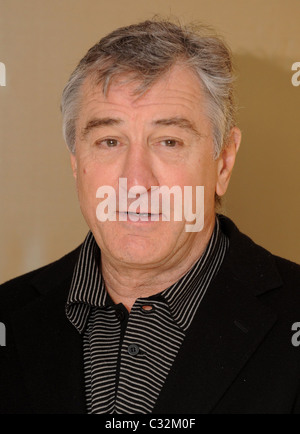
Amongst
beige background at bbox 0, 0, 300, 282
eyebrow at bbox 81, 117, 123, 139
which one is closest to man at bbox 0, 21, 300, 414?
eyebrow at bbox 81, 117, 123, 139

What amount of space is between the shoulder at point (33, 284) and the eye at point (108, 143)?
32 centimetres

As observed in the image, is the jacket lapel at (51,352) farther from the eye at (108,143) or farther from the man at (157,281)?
the eye at (108,143)

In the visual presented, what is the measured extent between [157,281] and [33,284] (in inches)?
12.1

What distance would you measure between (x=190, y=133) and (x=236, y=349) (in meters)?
0.45

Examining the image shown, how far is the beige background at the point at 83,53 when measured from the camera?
196cm

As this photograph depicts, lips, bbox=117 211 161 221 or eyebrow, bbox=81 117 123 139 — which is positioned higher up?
eyebrow, bbox=81 117 123 139

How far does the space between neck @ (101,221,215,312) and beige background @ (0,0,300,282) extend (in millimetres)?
519

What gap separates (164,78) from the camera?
1.42 metres

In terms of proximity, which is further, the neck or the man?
the neck

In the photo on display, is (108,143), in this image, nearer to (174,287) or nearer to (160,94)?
(160,94)

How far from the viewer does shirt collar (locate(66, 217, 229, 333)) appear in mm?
1440

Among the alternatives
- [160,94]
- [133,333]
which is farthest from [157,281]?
[160,94]

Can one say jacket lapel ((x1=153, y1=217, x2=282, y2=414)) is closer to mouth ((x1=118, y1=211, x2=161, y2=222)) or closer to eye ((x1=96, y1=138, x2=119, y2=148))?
mouth ((x1=118, y1=211, x2=161, y2=222))

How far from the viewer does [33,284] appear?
63.7 inches
